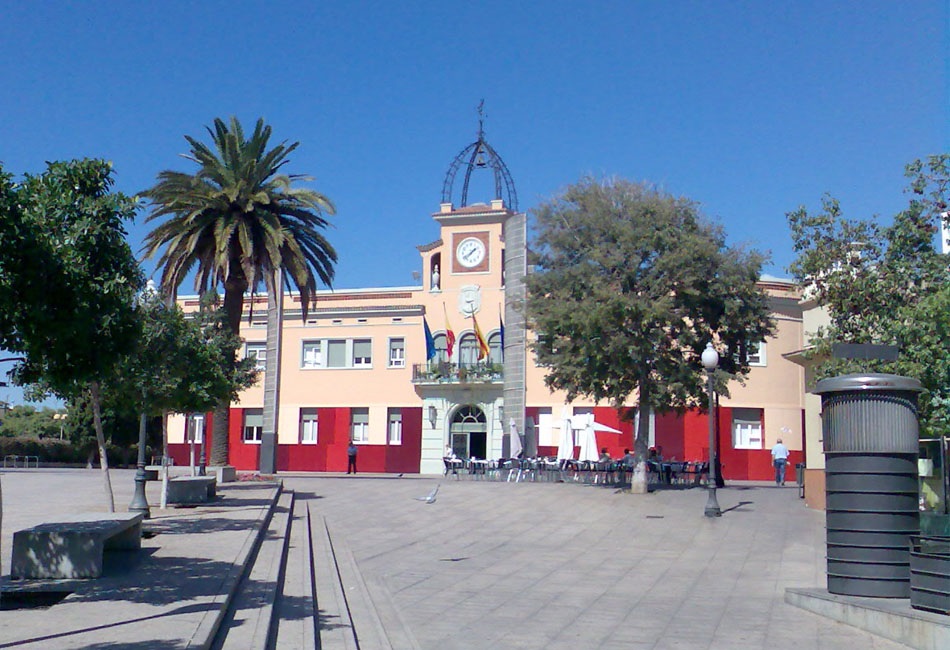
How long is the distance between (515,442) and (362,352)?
1497 centimetres

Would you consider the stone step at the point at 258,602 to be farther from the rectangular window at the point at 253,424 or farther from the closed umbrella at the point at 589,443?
the rectangular window at the point at 253,424

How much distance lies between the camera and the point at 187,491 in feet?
72.2

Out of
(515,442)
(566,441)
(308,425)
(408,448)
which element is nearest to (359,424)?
(308,425)

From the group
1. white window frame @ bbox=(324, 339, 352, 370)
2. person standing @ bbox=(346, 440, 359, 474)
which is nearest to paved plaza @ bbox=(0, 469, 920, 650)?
person standing @ bbox=(346, 440, 359, 474)

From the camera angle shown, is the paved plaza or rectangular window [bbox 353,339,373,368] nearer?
the paved plaza

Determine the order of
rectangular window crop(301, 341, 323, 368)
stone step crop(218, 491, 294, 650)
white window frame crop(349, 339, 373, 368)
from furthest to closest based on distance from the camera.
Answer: rectangular window crop(301, 341, 323, 368) < white window frame crop(349, 339, 373, 368) < stone step crop(218, 491, 294, 650)

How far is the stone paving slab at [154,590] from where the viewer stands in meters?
7.66

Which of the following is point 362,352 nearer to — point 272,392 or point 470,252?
point 470,252

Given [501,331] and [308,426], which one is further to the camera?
[308,426]

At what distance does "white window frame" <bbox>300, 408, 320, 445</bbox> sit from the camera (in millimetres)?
50938

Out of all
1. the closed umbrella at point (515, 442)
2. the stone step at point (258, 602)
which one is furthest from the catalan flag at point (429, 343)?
the stone step at point (258, 602)

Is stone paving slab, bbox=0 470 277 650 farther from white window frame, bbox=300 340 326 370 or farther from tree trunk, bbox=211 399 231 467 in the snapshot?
white window frame, bbox=300 340 326 370

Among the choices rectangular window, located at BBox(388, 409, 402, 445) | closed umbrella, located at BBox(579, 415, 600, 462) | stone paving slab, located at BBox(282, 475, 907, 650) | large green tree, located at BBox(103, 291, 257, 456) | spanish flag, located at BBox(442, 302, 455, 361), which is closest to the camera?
stone paving slab, located at BBox(282, 475, 907, 650)

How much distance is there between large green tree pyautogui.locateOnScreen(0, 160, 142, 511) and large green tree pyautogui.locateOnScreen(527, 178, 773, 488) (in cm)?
1875
